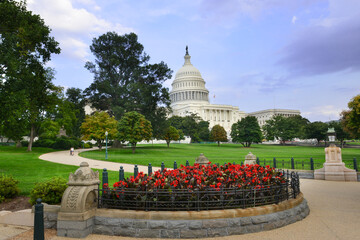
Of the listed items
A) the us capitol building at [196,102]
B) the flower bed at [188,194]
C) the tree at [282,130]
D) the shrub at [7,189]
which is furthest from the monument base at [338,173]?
the us capitol building at [196,102]

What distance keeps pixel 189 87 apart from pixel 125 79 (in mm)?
105034

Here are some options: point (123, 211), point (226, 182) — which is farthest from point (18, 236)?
point (226, 182)

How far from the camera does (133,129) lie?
40.5m

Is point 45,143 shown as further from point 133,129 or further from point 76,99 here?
point 133,129

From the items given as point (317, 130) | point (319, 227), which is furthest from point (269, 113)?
point (319, 227)

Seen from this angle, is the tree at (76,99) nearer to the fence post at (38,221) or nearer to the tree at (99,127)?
the tree at (99,127)

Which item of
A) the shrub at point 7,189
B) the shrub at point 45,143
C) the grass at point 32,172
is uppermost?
the shrub at point 45,143

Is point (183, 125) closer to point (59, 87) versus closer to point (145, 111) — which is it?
point (145, 111)

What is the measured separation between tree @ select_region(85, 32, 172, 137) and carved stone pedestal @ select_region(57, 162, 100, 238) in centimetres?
4310

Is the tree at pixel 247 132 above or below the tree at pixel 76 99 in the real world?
below

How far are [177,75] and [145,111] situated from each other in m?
121

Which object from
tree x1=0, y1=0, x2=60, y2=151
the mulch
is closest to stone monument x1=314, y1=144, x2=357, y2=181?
the mulch

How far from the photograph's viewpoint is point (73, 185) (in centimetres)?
699

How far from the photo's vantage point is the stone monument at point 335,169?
1702 centimetres
